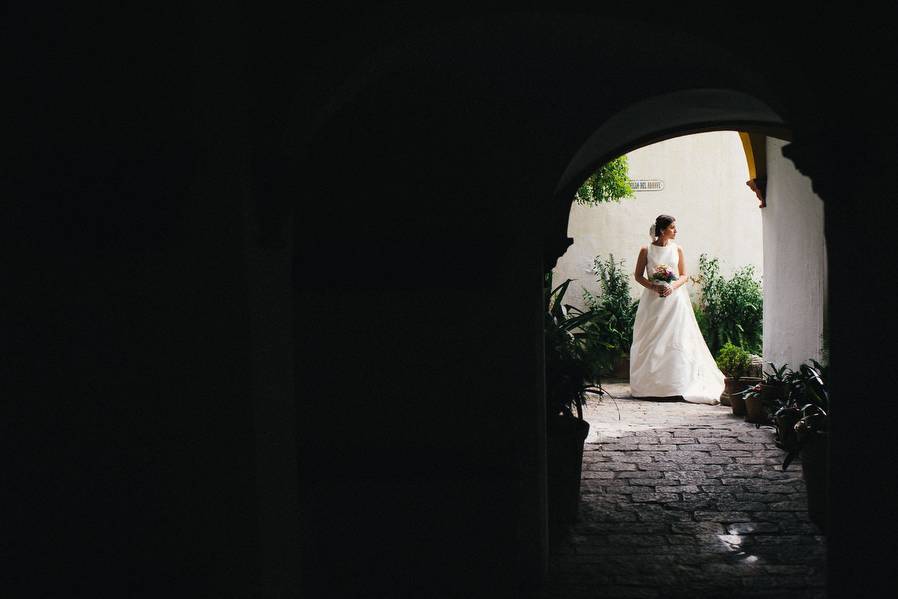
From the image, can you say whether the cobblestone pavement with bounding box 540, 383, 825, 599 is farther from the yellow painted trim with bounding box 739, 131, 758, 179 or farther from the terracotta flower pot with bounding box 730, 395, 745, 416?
the yellow painted trim with bounding box 739, 131, 758, 179

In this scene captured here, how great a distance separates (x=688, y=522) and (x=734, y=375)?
13.2ft

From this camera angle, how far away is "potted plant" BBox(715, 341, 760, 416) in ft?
25.2

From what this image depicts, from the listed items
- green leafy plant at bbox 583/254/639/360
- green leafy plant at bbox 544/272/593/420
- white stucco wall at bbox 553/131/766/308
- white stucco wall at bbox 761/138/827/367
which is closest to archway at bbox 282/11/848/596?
green leafy plant at bbox 544/272/593/420

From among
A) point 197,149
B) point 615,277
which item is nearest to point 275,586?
point 197,149

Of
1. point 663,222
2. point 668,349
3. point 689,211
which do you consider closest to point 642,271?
point 663,222

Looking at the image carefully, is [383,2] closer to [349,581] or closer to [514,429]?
[514,429]

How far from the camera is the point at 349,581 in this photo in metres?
3.84

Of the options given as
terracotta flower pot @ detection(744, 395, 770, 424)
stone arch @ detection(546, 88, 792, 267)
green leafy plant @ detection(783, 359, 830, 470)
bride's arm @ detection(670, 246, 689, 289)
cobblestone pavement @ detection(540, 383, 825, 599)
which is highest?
→ stone arch @ detection(546, 88, 792, 267)

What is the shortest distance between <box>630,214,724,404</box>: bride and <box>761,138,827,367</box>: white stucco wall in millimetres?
797

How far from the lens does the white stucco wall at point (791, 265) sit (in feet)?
21.3

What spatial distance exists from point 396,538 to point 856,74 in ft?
9.38

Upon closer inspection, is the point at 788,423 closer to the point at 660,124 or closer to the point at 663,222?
the point at 660,124

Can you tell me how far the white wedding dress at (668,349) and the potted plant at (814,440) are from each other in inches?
149

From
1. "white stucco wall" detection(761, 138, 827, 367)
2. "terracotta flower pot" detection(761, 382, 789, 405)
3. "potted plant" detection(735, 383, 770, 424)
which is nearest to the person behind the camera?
"terracotta flower pot" detection(761, 382, 789, 405)
